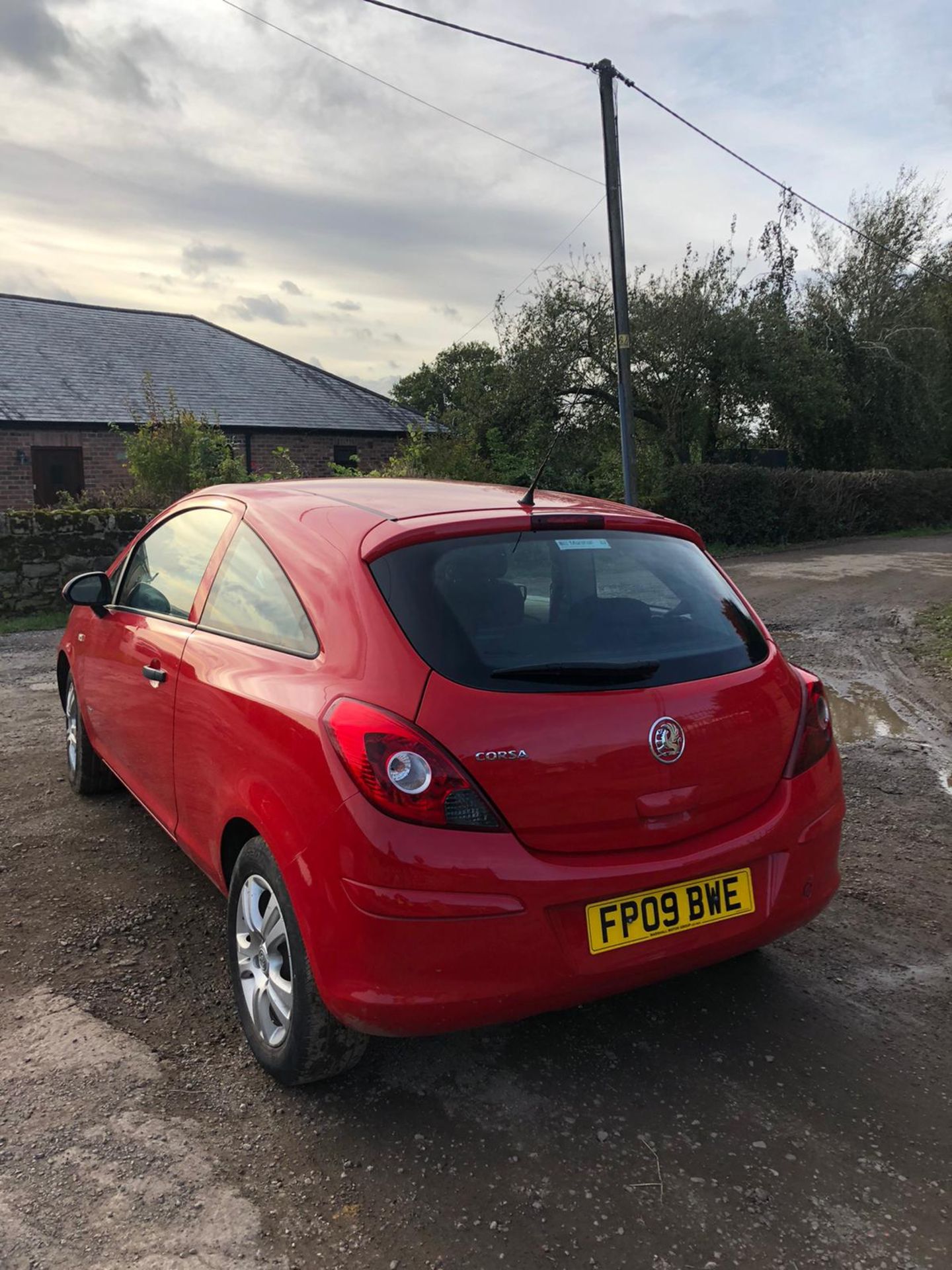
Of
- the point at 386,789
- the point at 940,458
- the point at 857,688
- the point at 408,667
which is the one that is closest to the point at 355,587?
the point at 408,667

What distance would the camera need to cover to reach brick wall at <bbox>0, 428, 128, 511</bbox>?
22.5m

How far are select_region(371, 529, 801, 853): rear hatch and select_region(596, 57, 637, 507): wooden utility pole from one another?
12692 millimetres

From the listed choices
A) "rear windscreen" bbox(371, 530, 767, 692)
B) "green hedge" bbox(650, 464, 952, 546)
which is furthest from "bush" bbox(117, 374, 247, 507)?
"rear windscreen" bbox(371, 530, 767, 692)

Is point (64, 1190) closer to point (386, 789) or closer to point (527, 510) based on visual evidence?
point (386, 789)

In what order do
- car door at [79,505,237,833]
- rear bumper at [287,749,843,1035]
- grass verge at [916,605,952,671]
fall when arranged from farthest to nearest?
grass verge at [916,605,952,671] → car door at [79,505,237,833] → rear bumper at [287,749,843,1035]

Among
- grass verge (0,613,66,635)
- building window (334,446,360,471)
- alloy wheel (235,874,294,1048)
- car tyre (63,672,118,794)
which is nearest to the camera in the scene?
alloy wheel (235,874,294,1048)

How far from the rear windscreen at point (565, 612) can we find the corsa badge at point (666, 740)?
0.13 m

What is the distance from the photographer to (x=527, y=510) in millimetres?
2941

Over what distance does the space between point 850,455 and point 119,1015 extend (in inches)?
1043

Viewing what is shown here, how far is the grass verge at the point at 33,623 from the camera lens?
11.2 metres

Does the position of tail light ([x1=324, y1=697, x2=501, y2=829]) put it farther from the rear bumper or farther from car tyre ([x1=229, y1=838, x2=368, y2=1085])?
car tyre ([x1=229, y1=838, x2=368, y2=1085])

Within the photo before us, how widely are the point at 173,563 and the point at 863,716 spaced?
5101mm

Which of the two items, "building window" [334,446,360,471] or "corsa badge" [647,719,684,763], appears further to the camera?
"building window" [334,446,360,471]

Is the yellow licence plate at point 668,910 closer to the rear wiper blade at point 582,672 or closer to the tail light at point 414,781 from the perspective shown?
the tail light at point 414,781
